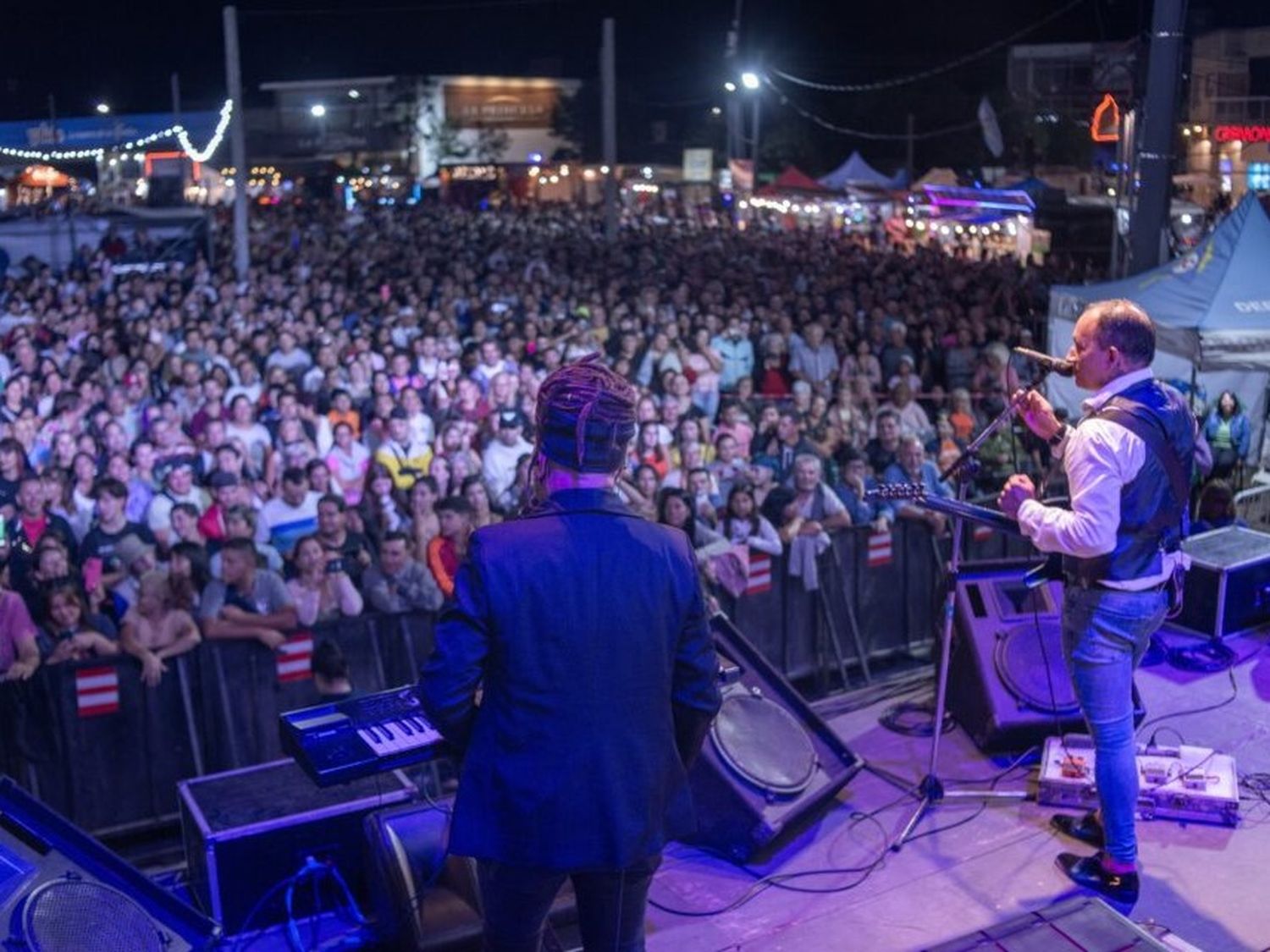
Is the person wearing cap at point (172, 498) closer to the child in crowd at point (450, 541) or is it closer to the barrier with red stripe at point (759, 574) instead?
the child in crowd at point (450, 541)

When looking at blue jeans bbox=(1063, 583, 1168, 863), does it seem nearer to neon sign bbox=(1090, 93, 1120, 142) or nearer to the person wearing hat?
the person wearing hat

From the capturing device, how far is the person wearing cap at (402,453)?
7.99 m

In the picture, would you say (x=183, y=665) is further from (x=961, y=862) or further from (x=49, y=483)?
(x=961, y=862)

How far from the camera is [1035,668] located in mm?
4605

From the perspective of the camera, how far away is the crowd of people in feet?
19.4

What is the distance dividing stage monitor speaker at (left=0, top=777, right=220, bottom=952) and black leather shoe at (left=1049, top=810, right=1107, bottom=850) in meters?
2.49

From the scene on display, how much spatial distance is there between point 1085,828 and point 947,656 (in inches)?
25.5

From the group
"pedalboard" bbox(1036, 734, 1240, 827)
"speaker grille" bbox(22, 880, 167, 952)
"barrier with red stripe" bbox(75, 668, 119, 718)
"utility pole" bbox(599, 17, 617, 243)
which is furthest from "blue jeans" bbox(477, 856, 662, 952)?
"utility pole" bbox(599, 17, 617, 243)

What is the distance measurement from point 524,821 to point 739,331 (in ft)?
32.1

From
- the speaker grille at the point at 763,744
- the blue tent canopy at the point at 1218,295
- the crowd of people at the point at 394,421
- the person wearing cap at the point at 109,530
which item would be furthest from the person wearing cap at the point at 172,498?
the blue tent canopy at the point at 1218,295

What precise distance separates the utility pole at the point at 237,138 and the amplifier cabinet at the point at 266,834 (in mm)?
12212

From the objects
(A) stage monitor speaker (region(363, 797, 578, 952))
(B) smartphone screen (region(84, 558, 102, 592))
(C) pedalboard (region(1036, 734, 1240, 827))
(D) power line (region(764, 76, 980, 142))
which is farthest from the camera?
(D) power line (region(764, 76, 980, 142))

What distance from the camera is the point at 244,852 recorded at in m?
3.55

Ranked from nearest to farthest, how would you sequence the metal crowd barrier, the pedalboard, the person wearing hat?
the pedalboard
the metal crowd barrier
the person wearing hat
